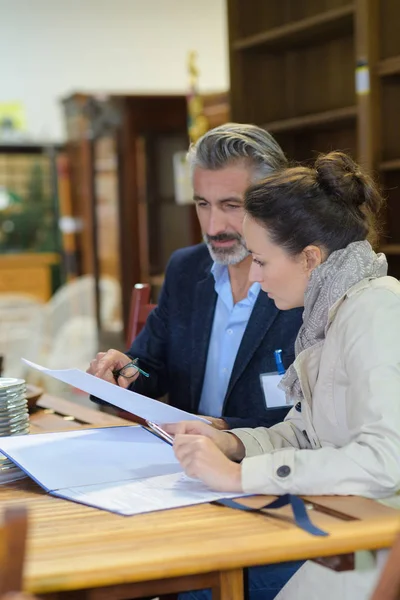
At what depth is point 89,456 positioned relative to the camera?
1743 mm

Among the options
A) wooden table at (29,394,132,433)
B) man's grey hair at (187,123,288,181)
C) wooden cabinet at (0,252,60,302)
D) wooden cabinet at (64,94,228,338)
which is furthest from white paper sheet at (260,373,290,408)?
wooden cabinet at (0,252,60,302)

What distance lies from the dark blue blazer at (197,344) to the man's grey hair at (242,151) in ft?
1.02

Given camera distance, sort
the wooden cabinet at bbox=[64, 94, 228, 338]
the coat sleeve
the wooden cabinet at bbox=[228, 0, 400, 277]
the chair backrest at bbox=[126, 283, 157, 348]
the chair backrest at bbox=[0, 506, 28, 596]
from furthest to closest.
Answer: the wooden cabinet at bbox=[64, 94, 228, 338] < the wooden cabinet at bbox=[228, 0, 400, 277] < the chair backrest at bbox=[126, 283, 157, 348] < the coat sleeve < the chair backrest at bbox=[0, 506, 28, 596]

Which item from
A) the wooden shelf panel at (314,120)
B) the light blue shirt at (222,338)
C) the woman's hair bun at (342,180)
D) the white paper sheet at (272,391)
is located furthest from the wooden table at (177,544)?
the wooden shelf panel at (314,120)

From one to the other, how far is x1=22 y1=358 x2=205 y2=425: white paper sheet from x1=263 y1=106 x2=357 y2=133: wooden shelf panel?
2665mm

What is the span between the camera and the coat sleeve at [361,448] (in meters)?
1.40

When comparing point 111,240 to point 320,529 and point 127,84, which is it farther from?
point 320,529

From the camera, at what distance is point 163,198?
270 inches

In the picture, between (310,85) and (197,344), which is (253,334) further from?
(310,85)

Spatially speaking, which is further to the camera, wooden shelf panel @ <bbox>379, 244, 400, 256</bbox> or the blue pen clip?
wooden shelf panel @ <bbox>379, 244, 400, 256</bbox>

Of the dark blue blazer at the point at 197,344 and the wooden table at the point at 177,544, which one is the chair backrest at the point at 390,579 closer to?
the wooden table at the point at 177,544

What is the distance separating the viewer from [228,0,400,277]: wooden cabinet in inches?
157

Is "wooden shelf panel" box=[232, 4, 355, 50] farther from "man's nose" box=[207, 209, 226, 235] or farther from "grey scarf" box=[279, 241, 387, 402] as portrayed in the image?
"grey scarf" box=[279, 241, 387, 402]

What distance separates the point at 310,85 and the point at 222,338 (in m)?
2.63
